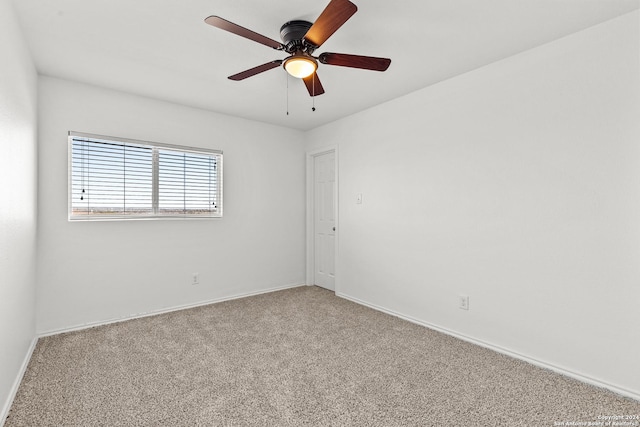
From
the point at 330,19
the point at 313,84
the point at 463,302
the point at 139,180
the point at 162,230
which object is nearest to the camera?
the point at 330,19

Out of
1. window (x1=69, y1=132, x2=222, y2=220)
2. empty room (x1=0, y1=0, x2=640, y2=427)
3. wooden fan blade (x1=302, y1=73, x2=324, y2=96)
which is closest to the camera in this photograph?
empty room (x1=0, y1=0, x2=640, y2=427)

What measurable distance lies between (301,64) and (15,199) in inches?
77.1

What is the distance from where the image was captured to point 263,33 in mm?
2205

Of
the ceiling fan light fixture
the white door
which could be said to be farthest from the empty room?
the white door

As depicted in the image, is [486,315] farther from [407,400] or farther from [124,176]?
[124,176]

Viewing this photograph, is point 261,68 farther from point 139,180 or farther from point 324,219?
point 324,219

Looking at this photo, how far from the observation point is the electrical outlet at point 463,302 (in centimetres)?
282

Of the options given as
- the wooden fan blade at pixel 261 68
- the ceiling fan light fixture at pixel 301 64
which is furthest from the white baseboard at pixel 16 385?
the ceiling fan light fixture at pixel 301 64

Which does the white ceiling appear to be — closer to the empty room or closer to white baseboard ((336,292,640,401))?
the empty room

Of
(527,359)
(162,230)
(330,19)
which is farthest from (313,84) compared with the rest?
(527,359)

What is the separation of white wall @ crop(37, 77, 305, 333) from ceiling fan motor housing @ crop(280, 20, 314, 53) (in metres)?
2.11

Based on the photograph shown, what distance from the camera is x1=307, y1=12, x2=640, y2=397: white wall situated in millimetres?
2018

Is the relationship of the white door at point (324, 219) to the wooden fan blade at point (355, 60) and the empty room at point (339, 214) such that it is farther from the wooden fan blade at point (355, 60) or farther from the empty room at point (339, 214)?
the wooden fan blade at point (355, 60)

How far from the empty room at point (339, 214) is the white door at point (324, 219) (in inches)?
12.1
